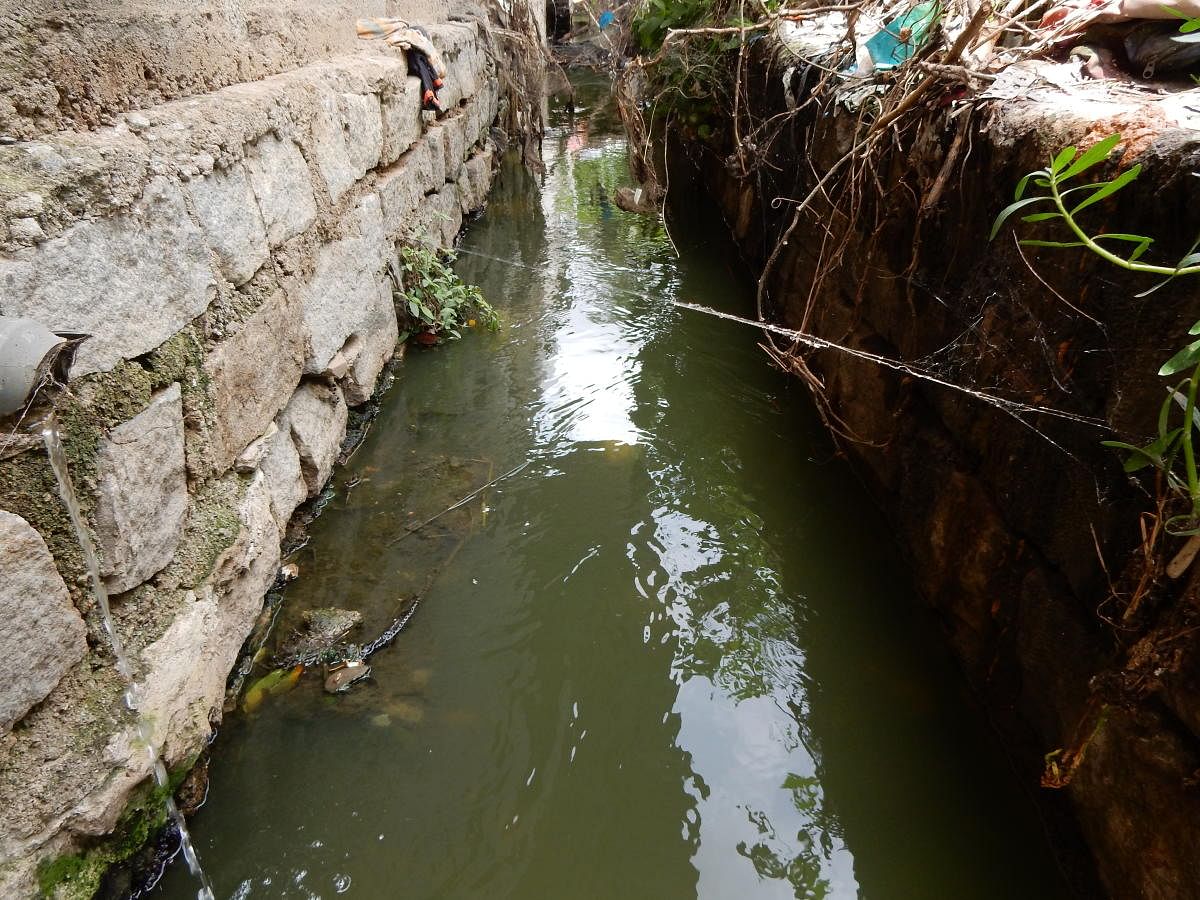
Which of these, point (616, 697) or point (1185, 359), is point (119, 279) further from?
point (1185, 359)

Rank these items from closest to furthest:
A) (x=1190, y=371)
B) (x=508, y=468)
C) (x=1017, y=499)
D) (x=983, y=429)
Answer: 1. (x=1190, y=371)
2. (x=1017, y=499)
3. (x=983, y=429)
4. (x=508, y=468)

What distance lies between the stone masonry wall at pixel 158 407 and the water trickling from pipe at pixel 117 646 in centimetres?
2

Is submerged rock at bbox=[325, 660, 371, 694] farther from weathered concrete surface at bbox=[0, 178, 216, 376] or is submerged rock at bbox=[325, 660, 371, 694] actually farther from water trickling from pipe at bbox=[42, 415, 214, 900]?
weathered concrete surface at bbox=[0, 178, 216, 376]

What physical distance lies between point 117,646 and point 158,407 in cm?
54

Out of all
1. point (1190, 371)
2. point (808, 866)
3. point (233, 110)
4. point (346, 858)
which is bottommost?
point (808, 866)

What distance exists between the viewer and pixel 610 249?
18.5ft

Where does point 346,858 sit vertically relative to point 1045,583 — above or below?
below

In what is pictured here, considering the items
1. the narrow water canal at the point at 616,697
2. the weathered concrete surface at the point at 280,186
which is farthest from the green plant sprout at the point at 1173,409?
the weathered concrete surface at the point at 280,186

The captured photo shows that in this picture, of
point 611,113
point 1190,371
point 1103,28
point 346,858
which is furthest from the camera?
point 611,113

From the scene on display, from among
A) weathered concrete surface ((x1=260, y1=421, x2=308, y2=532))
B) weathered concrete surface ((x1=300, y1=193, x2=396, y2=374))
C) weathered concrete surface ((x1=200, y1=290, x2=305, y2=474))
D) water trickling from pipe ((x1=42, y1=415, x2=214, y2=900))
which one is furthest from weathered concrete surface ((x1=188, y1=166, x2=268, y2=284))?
water trickling from pipe ((x1=42, y1=415, x2=214, y2=900))

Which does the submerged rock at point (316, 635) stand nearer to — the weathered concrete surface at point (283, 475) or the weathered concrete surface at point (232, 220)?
the weathered concrete surface at point (283, 475)

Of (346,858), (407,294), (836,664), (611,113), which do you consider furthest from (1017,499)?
(611,113)

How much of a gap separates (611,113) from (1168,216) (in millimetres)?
9758

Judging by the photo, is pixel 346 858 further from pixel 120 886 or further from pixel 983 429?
pixel 983 429
